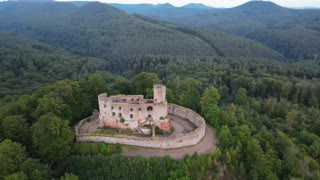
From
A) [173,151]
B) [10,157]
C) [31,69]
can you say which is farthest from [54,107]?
[31,69]

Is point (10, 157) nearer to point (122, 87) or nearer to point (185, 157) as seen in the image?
point (185, 157)

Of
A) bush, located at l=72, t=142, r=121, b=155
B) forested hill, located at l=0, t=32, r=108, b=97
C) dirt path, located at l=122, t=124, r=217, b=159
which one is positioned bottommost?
forested hill, located at l=0, t=32, r=108, b=97

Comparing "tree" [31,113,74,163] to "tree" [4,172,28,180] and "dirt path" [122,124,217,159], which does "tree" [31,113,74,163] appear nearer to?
"tree" [4,172,28,180]

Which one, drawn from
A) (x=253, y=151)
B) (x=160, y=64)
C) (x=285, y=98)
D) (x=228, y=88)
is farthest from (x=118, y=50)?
(x=253, y=151)

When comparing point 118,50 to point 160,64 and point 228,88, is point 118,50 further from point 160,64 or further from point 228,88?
point 228,88

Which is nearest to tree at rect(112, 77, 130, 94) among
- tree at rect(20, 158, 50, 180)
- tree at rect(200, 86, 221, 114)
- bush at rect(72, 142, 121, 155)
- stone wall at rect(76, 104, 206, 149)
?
tree at rect(200, 86, 221, 114)

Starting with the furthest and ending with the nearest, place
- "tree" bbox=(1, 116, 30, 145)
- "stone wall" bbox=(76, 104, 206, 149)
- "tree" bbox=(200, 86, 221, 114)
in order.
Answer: "tree" bbox=(200, 86, 221, 114) < "stone wall" bbox=(76, 104, 206, 149) < "tree" bbox=(1, 116, 30, 145)
